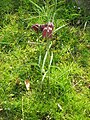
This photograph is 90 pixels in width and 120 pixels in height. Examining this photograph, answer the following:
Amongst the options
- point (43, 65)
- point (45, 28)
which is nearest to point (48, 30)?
point (45, 28)

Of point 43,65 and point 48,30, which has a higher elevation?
point 48,30

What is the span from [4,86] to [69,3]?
1375mm

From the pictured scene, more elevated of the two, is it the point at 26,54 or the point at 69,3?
the point at 69,3

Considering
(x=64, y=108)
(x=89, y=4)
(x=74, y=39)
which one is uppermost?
(x=89, y=4)

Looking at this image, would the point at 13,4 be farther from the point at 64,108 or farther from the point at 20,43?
the point at 64,108

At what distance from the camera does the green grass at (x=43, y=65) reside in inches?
123

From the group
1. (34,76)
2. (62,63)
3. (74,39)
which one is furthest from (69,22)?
(34,76)

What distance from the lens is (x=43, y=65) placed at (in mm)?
3193

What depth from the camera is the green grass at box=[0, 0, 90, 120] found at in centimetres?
312

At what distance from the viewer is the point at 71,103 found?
10.4 feet

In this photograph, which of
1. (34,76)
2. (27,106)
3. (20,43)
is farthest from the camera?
(20,43)

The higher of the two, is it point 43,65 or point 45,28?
point 45,28

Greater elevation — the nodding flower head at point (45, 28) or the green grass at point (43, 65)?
the nodding flower head at point (45, 28)

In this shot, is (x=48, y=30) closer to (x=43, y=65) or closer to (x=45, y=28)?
(x=45, y=28)
